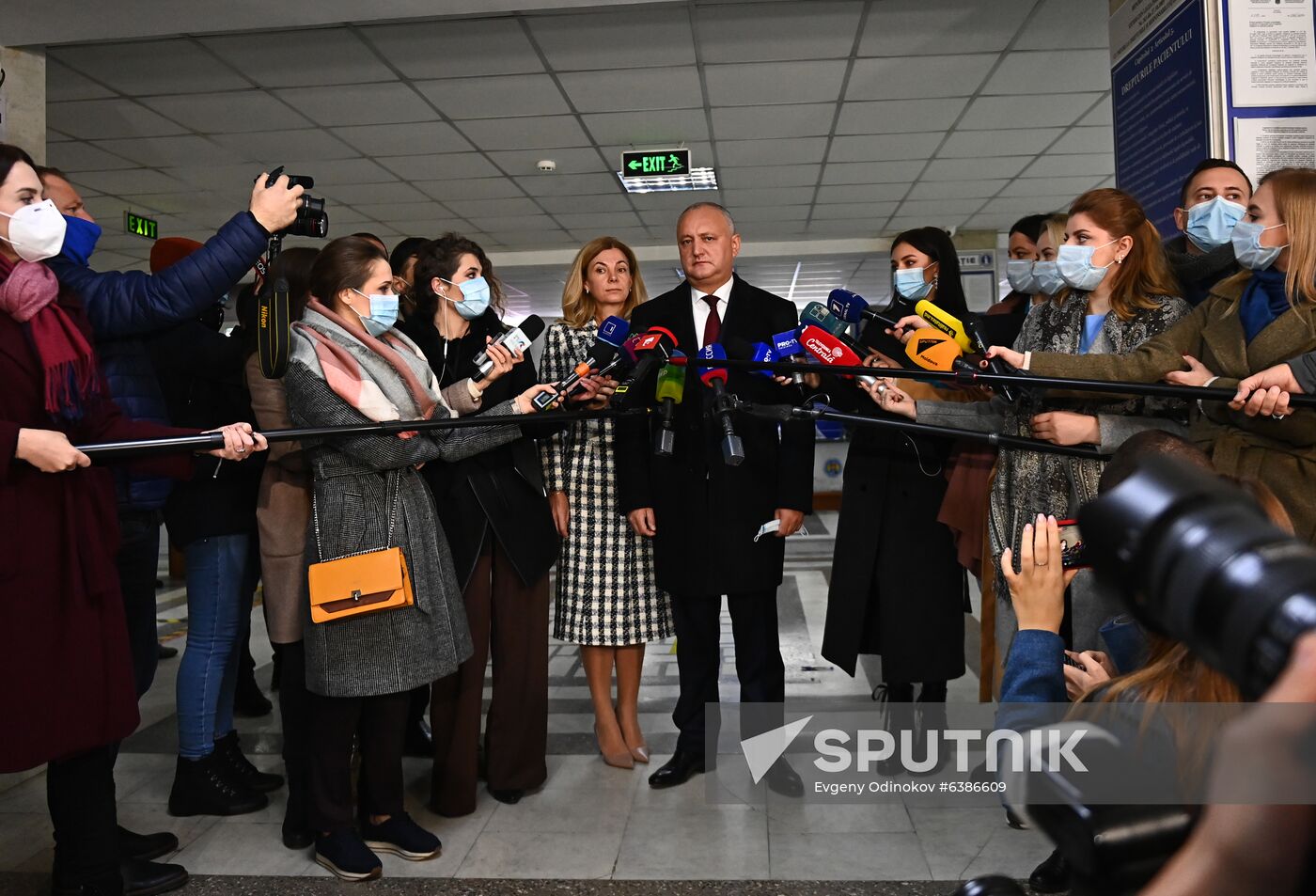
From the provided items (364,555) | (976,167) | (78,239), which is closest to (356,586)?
(364,555)

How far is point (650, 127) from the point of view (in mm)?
6227

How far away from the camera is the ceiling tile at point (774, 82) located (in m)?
5.19

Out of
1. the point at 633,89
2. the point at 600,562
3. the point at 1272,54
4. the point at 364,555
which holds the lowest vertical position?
the point at 600,562

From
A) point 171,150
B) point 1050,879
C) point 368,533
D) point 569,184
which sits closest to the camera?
point 1050,879

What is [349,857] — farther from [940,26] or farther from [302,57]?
[940,26]

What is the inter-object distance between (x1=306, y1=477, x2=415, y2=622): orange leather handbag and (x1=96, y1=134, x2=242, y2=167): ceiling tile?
5292 mm

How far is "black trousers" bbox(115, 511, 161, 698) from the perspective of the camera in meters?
2.27

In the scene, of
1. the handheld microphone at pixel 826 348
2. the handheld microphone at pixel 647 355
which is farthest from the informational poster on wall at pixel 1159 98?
the handheld microphone at pixel 647 355

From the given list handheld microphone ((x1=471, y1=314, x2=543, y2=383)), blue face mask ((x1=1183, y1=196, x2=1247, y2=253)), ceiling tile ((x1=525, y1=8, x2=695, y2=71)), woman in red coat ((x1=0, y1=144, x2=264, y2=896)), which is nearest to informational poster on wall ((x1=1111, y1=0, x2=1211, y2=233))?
blue face mask ((x1=1183, y1=196, x2=1247, y2=253))

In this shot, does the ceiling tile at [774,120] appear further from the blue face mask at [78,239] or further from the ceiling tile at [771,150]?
the blue face mask at [78,239]

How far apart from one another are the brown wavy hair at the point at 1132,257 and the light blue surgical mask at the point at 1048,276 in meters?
0.24

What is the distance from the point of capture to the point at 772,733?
108 inches

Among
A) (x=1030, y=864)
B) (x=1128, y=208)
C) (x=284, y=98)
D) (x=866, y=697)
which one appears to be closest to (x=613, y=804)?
(x=1030, y=864)

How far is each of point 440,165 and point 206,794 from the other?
545 centimetres
